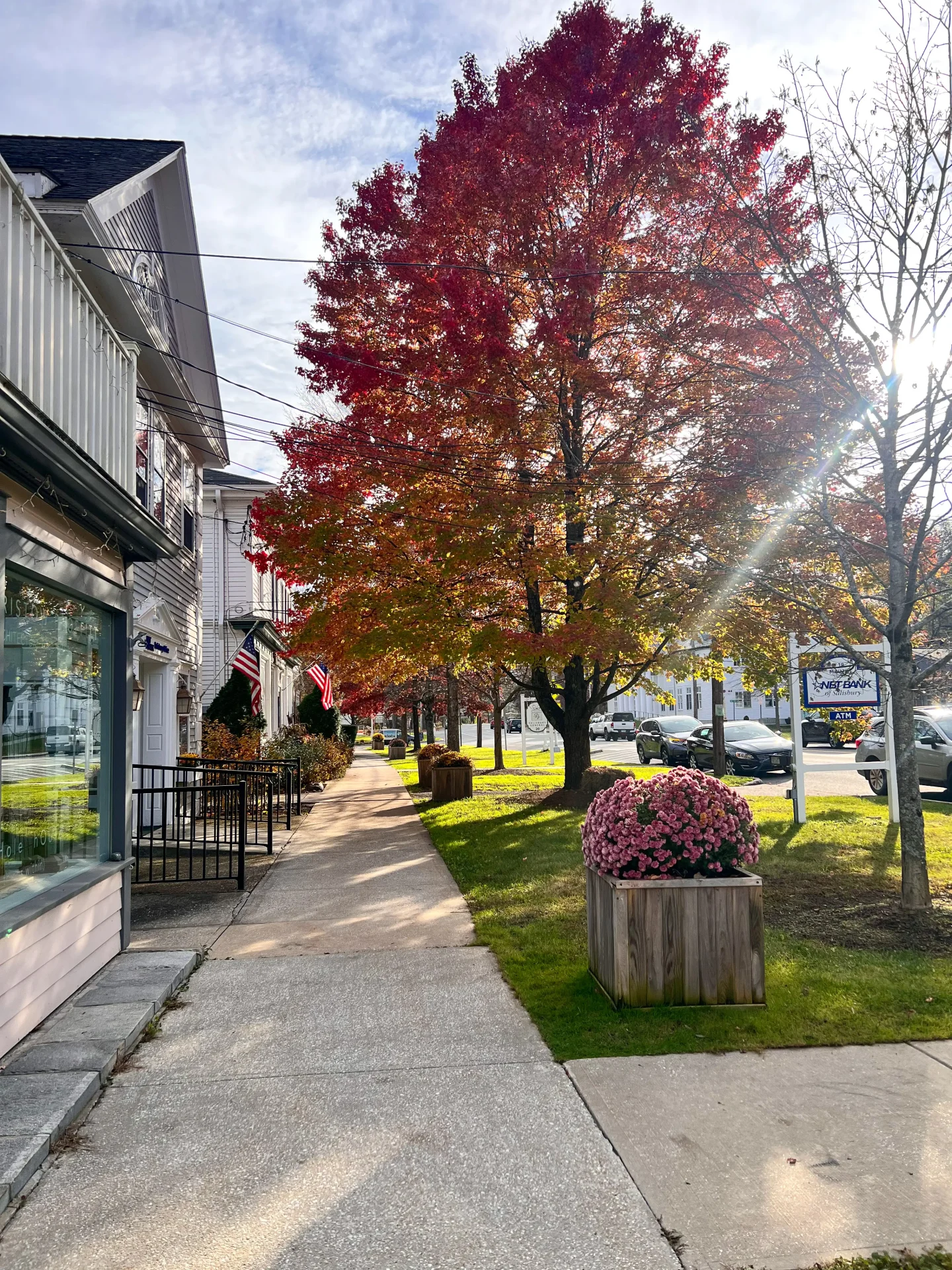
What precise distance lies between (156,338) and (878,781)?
1422cm

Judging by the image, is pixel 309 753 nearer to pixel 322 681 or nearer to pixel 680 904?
pixel 322 681

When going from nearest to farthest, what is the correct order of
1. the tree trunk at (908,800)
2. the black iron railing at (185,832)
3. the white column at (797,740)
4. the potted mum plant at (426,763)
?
the tree trunk at (908,800) → the black iron railing at (185,832) → the white column at (797,740) → the potted mum plant at (426,763)

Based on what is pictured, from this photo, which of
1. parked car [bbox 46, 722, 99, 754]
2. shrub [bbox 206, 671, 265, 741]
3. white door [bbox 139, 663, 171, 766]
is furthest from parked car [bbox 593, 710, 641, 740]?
parked car [bbox 46, 722, 99, 754]

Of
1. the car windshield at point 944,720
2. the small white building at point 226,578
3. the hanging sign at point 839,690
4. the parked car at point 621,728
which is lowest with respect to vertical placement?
the parked car at point 621,728

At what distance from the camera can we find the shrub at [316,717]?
27812mm

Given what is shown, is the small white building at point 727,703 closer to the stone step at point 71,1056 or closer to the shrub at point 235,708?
the shrub at point 235,708

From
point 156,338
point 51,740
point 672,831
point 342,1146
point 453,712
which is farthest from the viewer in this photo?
point 453,712

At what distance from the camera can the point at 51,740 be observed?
19.1 ft

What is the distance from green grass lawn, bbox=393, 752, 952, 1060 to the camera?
4.88 meters

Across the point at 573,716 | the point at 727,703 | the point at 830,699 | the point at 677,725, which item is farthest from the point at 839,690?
the point at 727,703

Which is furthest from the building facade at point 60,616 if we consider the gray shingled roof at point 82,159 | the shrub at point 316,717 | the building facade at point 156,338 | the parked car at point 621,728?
the parked car at point 621,728

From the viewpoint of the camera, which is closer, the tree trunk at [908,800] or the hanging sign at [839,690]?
the tree trunk at [908,800]

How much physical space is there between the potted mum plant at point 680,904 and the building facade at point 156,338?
17.4ft

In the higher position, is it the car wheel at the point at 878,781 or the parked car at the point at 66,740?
the parked car at the point at 66,740
